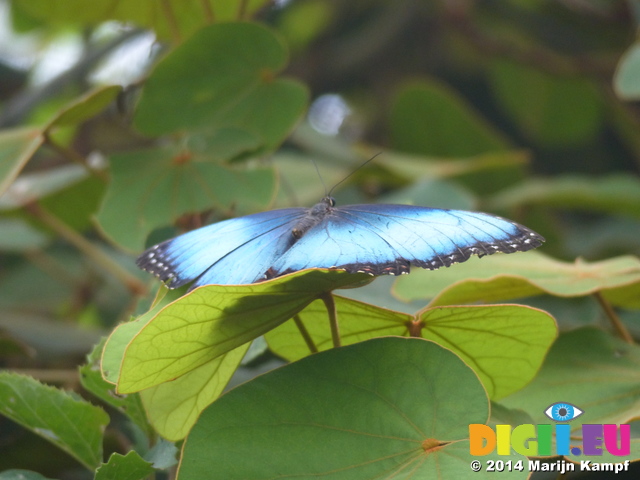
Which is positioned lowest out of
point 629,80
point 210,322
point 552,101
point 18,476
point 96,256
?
point 18,476

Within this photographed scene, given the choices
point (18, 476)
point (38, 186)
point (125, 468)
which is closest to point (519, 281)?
point (125, 468)

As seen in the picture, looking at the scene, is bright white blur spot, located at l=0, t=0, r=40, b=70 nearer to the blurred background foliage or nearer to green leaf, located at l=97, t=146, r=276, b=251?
the blurred background foliage

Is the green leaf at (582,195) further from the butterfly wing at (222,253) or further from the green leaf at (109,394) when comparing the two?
the green leaf at (109,394)

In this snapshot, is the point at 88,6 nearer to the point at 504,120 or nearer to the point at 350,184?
the point at 350,184

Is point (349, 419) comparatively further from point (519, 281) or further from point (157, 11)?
point (157, 11)

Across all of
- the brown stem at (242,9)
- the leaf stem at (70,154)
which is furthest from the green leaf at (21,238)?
the brown stem at (242,9)

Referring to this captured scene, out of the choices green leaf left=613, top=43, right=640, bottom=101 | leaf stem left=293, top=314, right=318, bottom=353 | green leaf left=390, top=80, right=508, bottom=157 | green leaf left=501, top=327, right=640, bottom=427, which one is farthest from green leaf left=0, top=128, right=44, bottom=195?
green leaf left=390, top=80, right=508, bottom=157
